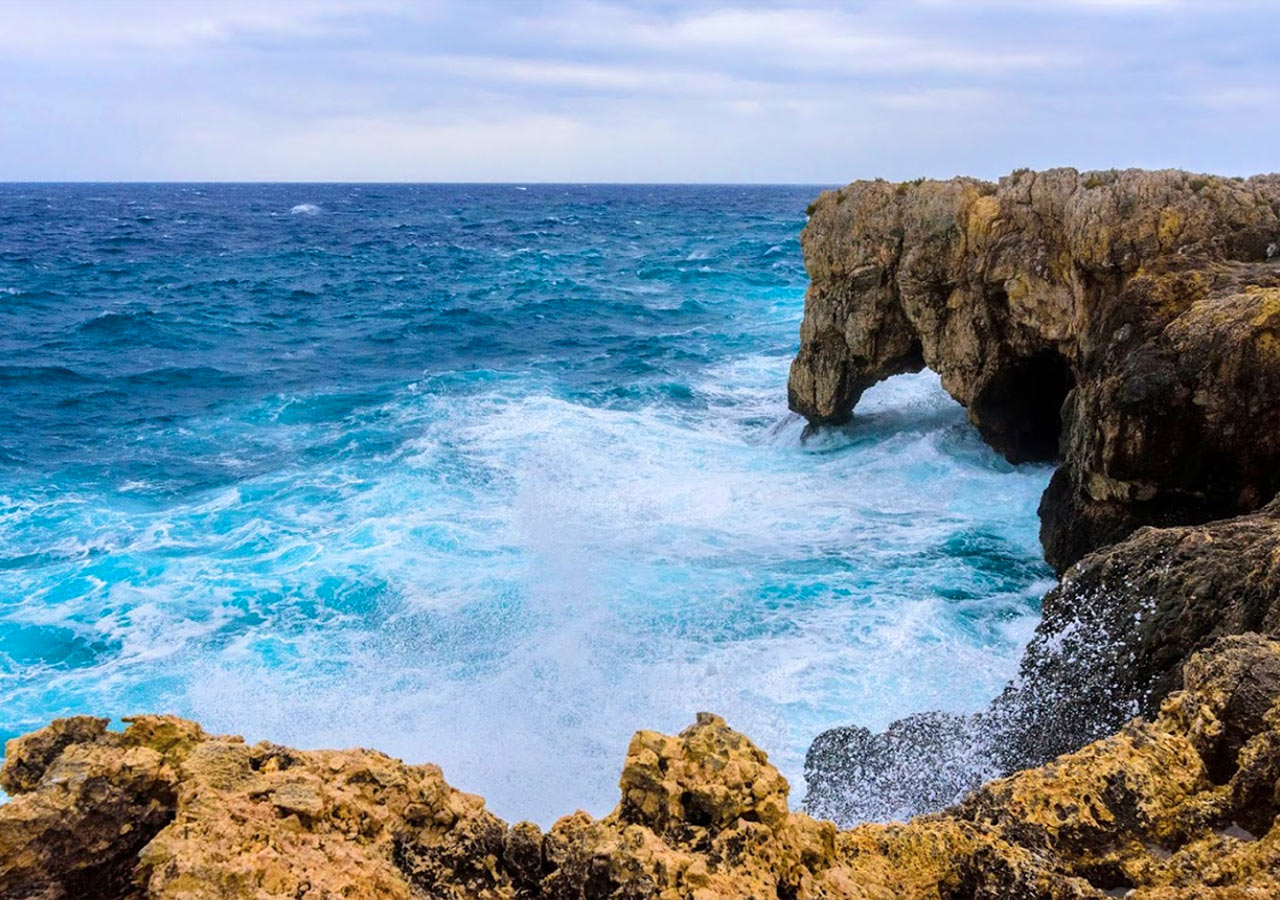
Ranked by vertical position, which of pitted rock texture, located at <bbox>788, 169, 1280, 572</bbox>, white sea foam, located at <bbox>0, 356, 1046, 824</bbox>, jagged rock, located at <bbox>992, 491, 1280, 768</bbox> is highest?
pitted rock texture, located at <bbox>788, 169, 1280, 572</bbox>

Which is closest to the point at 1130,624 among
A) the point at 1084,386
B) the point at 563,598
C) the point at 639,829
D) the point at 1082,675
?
the point at 1082,675

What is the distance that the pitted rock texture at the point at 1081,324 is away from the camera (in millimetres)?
12375

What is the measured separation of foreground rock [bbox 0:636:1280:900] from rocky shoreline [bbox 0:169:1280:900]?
0.01m

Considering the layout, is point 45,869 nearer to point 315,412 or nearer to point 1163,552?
point 1163,552

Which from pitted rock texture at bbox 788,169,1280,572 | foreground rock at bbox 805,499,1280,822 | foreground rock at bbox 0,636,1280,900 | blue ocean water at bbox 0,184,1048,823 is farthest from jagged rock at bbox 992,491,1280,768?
foreground rock at bbox 0,636,1280,900

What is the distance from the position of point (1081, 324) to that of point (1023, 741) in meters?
9.64

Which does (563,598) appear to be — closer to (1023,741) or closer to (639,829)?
(1023,741)

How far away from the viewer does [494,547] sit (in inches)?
699

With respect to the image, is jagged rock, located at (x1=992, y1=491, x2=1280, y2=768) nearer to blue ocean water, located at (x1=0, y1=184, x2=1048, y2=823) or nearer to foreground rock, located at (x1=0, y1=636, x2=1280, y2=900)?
blue ocean water, located at (x1=0, y1=184, x2=1048, y2=823)

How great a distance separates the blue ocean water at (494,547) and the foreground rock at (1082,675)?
1.04m

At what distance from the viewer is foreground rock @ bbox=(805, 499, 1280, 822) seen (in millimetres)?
8938

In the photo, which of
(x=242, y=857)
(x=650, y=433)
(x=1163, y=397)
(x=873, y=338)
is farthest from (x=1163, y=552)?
(x=650, y=433)

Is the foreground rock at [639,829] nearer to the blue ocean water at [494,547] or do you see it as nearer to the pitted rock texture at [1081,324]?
the blue ocean water at [494,547]

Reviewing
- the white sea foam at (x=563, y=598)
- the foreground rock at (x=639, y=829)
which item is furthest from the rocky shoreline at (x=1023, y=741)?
the white sea foam at (x=563, y=598)
